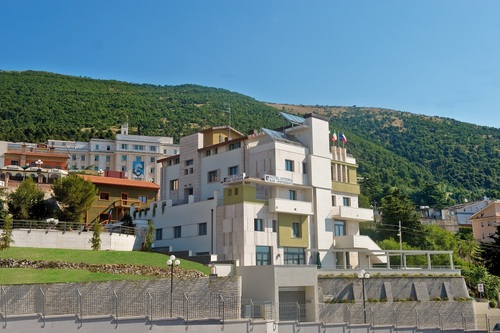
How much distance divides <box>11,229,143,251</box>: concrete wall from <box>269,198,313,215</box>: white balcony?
14104 mm

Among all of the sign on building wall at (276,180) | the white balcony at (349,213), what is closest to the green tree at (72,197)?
the sign on building wall at (276,180)

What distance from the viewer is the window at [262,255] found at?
52.1 m

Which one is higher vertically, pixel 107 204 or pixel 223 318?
pixel 107 204

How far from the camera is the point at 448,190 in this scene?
634ft

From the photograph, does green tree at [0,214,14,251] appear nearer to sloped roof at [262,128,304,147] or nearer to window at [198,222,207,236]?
window at [198,222,207,236]

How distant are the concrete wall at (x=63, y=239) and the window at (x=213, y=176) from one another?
43.7ft

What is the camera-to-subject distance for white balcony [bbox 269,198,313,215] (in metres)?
53.5

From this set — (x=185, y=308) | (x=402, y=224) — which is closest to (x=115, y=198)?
(x=185, y=308)

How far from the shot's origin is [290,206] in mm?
54500

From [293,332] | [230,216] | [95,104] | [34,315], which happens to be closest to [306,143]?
[230,216]

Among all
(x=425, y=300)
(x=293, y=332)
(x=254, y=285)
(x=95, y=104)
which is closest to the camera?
(x=293, y=332)

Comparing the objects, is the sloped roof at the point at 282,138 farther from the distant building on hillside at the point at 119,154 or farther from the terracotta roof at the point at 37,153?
the distant building on hillside at the point at 119,154

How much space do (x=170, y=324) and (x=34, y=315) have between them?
808 centimetres

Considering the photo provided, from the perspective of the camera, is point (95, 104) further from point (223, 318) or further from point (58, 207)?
point (223, 318)
